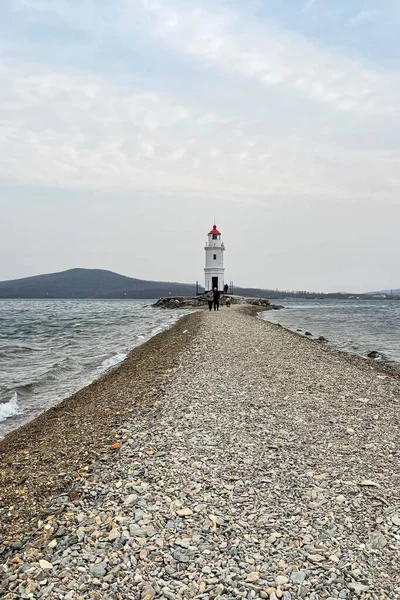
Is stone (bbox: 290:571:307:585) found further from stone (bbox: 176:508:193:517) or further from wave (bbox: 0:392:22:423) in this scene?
wave (bbox: 0:392:22:423)

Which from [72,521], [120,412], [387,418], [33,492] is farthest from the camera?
[120,412]

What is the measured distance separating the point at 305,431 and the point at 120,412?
12.5 ft

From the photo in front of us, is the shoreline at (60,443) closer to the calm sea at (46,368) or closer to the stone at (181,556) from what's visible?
the calm sea at (46,368)

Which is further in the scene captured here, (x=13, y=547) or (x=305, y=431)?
(x=305, y=431)

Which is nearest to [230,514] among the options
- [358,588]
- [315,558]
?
[315,558]

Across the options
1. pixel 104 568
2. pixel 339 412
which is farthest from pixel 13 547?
pixel 339 412

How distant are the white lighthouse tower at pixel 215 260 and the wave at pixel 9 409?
5925cm

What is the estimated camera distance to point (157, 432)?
757 centimetres

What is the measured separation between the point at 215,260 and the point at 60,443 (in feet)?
210

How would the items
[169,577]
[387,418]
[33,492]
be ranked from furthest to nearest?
[387,418], [33,492], [169,577]

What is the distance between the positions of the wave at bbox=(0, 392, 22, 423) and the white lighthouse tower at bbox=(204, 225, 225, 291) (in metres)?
59.3

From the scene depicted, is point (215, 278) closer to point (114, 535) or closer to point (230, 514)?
point (230, 514)

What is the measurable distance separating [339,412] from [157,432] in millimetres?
3728

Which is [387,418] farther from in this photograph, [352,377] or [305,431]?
[352,377]
